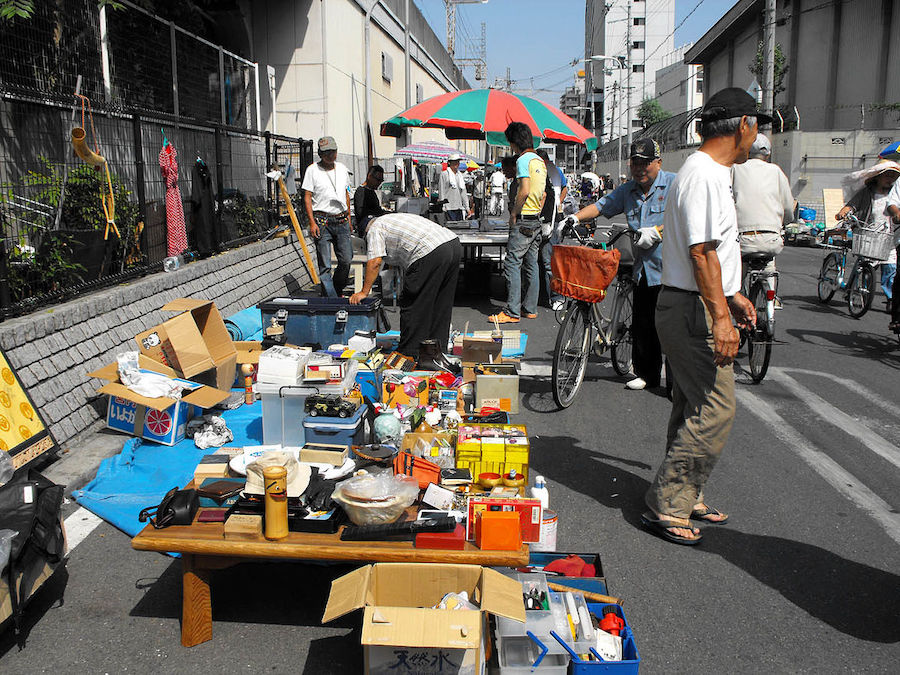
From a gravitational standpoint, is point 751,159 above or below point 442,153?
below

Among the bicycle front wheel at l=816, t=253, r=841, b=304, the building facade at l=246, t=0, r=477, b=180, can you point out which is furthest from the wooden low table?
the building facade at l=246, t=0, r=477, b=180

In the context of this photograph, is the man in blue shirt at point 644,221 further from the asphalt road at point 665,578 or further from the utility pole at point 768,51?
the utility pole at point 768,51

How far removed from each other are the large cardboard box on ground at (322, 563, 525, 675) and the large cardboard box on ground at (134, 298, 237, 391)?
12.2 ft

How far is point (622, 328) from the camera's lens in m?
6.98

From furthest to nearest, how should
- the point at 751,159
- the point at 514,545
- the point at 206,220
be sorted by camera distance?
the point at 206,220 → the point at 751,159 → the point at 514,545

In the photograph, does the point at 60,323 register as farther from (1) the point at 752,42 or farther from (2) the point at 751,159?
(1) the point at 752,42

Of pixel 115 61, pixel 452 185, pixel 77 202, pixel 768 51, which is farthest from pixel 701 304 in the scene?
pixel 768 51

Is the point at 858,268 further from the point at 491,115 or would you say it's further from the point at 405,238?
the point at 405,238

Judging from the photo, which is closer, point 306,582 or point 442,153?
point 306,582

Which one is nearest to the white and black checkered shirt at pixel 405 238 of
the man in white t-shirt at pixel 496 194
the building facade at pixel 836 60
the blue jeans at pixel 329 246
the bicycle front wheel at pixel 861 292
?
the blue jeans at pixel 329 246

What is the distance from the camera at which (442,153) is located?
2050cm

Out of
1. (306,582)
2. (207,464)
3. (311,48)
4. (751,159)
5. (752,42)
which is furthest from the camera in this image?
(752,42)

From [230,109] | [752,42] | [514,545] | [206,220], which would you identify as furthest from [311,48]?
[752,42]

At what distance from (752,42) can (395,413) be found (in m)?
43.1
